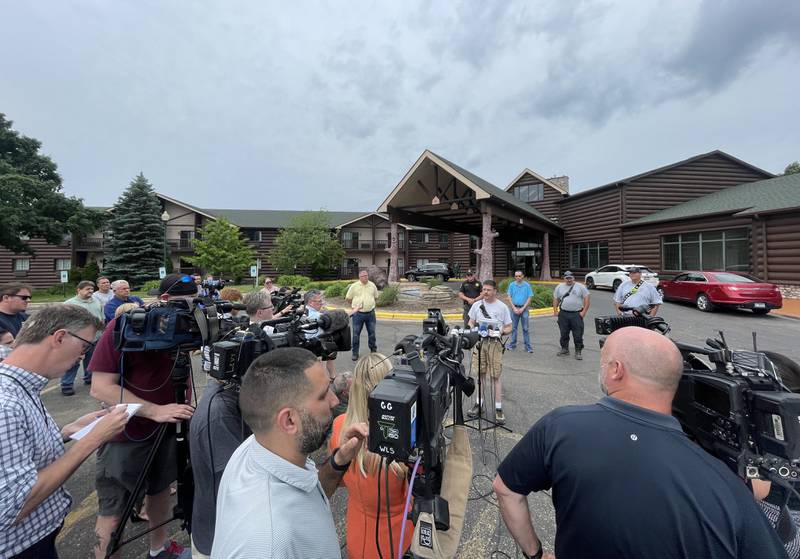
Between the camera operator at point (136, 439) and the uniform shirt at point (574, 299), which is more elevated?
the uniform shirt at point (574, 299)

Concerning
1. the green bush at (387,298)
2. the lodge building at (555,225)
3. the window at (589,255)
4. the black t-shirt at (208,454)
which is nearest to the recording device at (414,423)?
the black t-shirt at (208,454)

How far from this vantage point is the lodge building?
1566 centimetres

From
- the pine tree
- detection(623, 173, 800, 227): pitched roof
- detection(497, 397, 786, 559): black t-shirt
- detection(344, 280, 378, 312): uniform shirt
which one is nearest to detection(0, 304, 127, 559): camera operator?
detection(497, 397, 786, 559): black t-shirt

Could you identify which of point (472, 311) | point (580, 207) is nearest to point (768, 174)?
point (580, 207)

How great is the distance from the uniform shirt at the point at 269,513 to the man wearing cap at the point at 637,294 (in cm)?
747

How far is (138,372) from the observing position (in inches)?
96.6

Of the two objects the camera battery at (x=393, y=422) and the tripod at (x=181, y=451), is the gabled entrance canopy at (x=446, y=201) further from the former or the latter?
the camera battery at (x=393, y=422)

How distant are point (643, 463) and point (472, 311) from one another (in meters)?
4.40

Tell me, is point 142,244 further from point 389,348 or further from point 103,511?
point 103,511

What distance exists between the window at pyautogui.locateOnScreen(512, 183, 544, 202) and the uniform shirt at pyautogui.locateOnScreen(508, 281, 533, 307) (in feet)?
79.0

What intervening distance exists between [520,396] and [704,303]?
12.2 m

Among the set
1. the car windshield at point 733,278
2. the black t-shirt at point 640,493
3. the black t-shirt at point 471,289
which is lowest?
the black t-shirt at point 640,493

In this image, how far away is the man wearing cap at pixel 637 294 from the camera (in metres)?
6.97

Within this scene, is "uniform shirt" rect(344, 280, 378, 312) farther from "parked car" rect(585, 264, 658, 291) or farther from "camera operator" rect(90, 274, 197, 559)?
"parked car" rect(585, 264, 658, 291)
